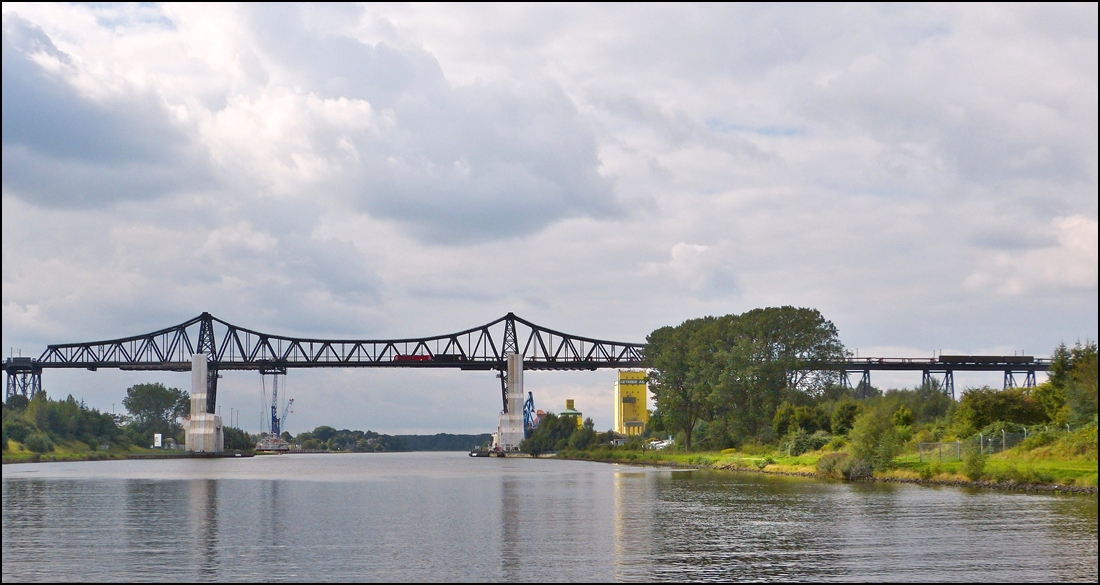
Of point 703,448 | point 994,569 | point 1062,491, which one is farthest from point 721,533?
point 703,448

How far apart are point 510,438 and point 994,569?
15890 cm

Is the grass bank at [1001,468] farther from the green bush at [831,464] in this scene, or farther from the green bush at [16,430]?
the green bush at [16,430]

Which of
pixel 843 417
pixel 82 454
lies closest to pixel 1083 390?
Answer: pixel 843 417

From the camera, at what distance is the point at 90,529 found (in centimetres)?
4062

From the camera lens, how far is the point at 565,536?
37500 millimetres

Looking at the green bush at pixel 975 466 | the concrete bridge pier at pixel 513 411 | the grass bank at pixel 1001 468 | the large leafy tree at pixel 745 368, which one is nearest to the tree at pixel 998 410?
the grass bank at pixel 1001 468

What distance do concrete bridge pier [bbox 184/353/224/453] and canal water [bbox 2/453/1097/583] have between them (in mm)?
127880

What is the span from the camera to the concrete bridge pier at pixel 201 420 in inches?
7308

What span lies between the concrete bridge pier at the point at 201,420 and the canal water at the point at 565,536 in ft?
420

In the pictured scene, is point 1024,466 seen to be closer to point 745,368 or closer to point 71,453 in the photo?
point 745,368

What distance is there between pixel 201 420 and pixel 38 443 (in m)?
41.1

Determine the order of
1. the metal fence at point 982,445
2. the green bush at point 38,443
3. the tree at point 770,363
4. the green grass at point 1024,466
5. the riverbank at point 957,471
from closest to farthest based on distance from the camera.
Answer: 1. the riverbank at point 957,471
2. the green grass at point 1024,466
3. the metal fence at point 982,445
4. the tree at point 770,363
5. the green bush at point 38,443

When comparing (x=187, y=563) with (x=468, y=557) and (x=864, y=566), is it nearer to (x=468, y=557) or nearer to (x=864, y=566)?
(x=468, y=557)

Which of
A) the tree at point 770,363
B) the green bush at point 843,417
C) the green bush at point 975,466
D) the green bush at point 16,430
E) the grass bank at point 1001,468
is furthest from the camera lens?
the green bush at point 16,430
